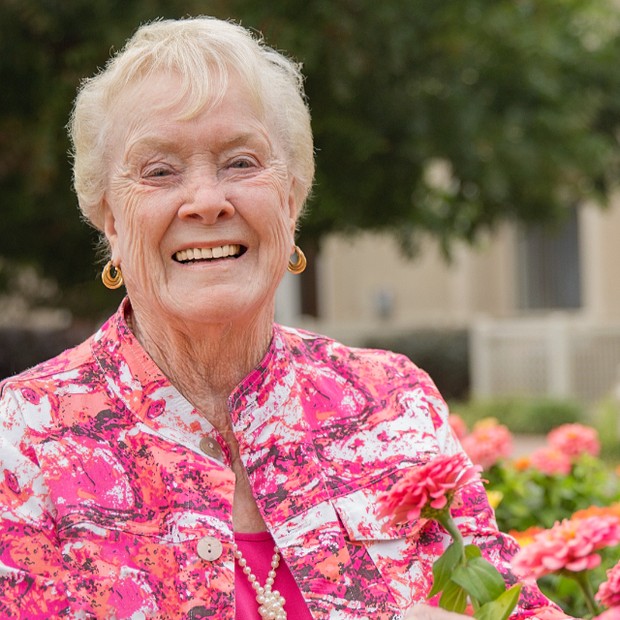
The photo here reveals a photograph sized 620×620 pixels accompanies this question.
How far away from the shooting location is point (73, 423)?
7.29ft

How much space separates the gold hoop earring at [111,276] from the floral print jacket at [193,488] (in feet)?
0.31

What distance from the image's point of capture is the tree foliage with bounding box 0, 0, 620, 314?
820 cm

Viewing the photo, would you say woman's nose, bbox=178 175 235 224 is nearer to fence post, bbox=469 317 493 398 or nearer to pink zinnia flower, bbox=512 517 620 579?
pink zinnia flower, bbox=512 517 620 579

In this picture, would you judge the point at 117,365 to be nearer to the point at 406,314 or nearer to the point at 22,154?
the point at 22,154

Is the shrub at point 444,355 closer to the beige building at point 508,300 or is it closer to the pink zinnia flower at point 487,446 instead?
the beige building at point 508,300

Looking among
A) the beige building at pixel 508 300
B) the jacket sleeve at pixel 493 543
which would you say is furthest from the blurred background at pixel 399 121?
the jacket sleeve at pixel 493 543

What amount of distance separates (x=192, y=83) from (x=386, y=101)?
7.05 m

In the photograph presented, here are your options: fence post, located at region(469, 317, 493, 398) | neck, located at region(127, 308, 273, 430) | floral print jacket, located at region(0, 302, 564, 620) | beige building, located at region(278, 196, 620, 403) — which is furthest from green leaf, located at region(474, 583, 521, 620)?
fence post, located at region(469, 317, 493, 398)

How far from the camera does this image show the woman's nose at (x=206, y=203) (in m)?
2.24

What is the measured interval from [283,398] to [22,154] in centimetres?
742

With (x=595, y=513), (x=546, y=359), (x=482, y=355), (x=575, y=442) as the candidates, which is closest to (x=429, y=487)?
(x=595, y=513)

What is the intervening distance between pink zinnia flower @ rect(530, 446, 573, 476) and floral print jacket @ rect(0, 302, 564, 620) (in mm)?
1648

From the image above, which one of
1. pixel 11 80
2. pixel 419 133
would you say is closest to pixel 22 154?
pixel 11 80

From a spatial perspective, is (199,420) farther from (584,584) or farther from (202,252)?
(584,584)
